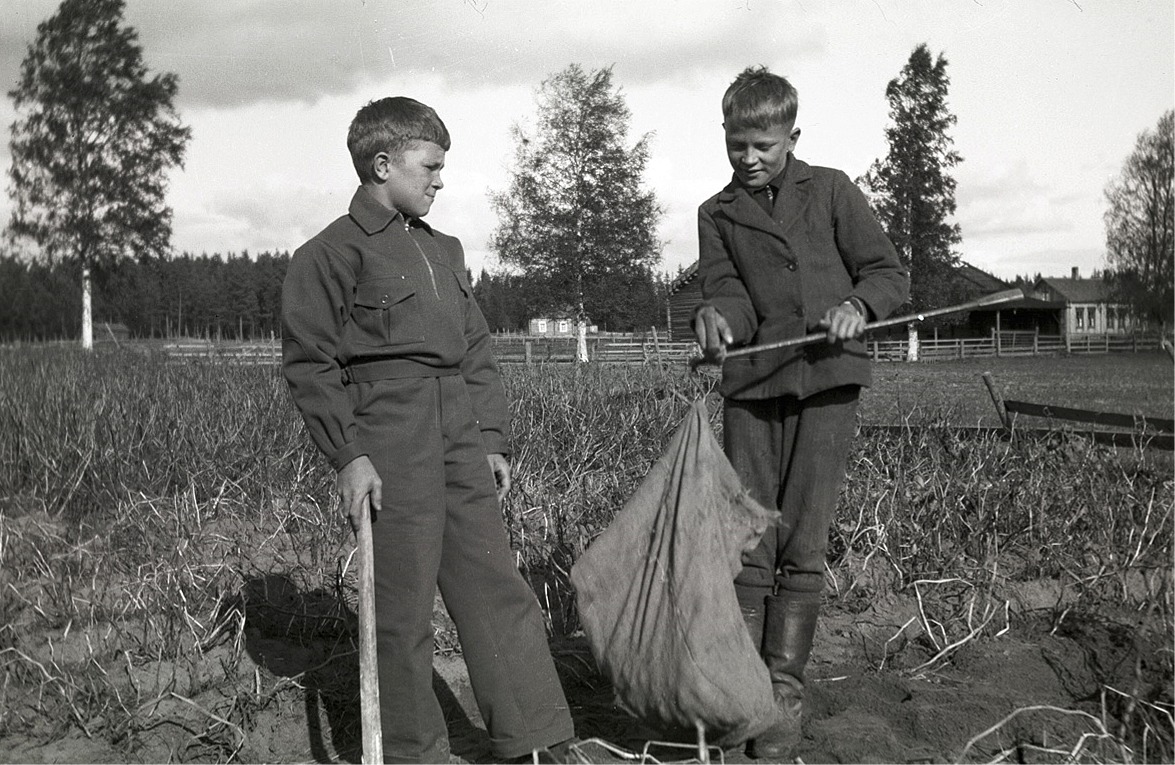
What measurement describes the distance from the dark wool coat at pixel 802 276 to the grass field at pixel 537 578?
95 centimetres

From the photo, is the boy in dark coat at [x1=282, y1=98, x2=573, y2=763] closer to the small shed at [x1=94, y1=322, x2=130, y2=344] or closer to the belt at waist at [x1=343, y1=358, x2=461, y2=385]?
the belt at waist at [x1=343, y1=358, x2=461, y2=385]

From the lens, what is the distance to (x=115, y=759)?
2.67 metres

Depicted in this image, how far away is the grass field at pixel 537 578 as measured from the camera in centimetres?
274

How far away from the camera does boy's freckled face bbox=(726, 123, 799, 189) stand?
2.50 metres

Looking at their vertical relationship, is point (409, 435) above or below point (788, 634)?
above

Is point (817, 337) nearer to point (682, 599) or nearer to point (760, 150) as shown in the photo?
point (760, 150)

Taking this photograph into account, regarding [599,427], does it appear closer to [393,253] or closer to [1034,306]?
[393,253]

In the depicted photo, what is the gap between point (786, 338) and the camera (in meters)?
2.54

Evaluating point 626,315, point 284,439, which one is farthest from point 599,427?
point 626,315

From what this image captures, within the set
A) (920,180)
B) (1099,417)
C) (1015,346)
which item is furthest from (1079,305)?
(1099,417)

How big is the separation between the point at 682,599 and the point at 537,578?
67.5 inches

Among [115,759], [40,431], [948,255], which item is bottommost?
[115,759]

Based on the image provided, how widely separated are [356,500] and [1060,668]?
2.19 metres

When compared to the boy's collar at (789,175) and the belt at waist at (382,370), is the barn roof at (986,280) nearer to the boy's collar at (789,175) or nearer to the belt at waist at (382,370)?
the boy's collar at (789,175)
